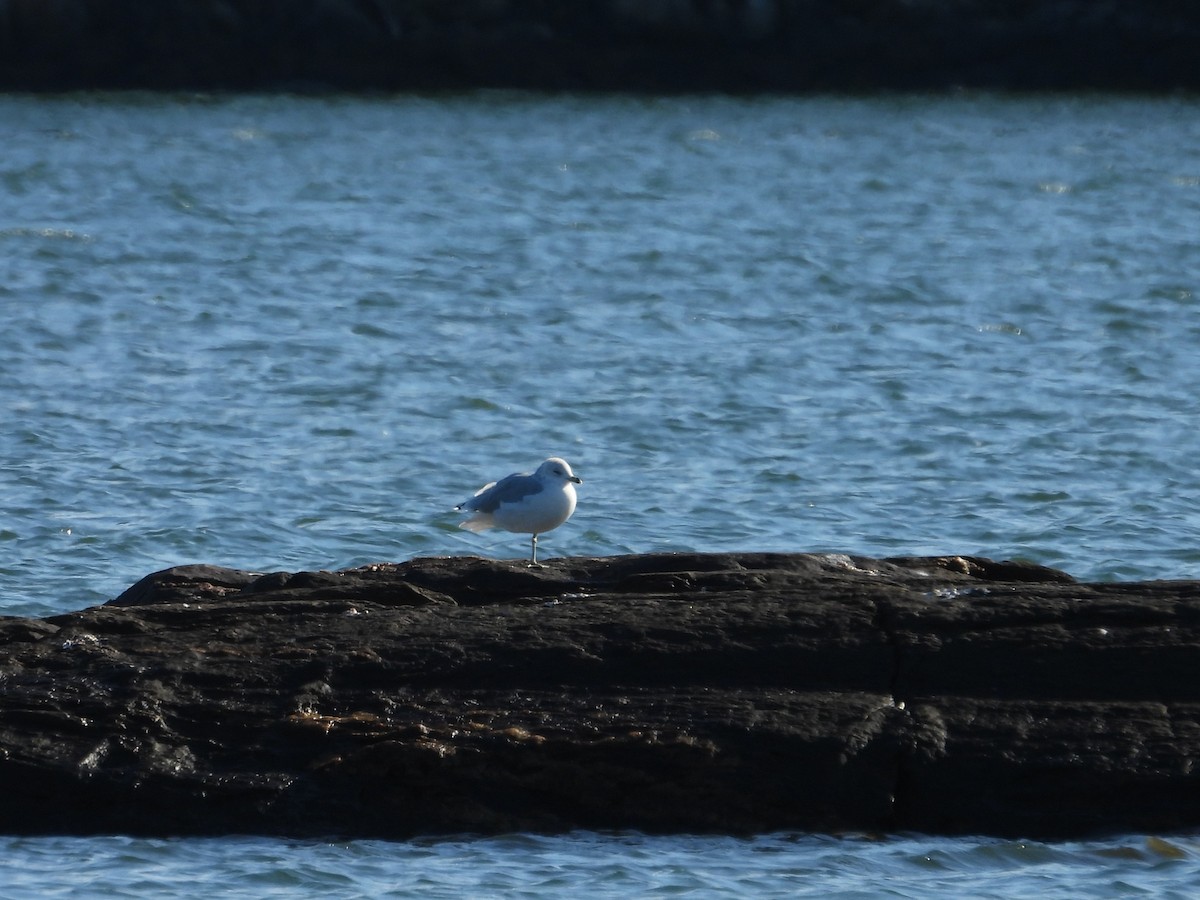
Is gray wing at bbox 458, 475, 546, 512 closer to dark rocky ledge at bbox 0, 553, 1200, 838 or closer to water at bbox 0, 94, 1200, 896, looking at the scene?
dark rocky ledge at bbox 0, 553, 1200, 838

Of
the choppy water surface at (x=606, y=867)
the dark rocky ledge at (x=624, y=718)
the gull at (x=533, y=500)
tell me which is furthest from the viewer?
the gull at (x=533, y=500)

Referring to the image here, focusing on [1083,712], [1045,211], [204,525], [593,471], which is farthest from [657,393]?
[1045,211]

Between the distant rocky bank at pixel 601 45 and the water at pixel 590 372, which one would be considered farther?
the distant rocky bank at pixel 601 45

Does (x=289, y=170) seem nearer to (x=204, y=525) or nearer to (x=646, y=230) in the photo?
(x=646, y=230)

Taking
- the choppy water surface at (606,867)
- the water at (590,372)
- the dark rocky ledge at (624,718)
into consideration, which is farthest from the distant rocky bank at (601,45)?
the choppy water surface at (606,867)

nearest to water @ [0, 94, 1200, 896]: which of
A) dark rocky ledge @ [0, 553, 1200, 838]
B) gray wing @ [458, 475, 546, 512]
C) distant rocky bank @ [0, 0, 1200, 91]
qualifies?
dark rocky ledge @ [0, 553, 1200, 838]

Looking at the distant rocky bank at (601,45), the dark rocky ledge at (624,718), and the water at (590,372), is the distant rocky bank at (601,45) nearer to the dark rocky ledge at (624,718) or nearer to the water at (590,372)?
the water at (590,372)

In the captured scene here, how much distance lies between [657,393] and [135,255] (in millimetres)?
8327

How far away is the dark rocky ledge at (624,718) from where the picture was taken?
20.5 ft

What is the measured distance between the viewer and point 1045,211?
27.2m

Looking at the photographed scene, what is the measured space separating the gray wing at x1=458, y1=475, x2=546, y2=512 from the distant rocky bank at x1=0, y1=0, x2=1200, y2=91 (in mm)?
28849

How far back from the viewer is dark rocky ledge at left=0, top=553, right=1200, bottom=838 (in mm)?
6254

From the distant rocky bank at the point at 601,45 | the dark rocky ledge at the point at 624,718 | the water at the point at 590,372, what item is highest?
the distant rocky bank at the point at 601,45

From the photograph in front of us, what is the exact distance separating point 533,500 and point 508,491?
0.59ft
